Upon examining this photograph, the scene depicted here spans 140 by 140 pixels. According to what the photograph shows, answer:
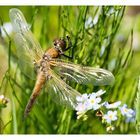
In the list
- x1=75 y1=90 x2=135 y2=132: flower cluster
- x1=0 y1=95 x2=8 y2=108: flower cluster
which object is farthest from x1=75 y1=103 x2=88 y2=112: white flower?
x1=0 y1=95 x2=8 y2=108: flower cluster

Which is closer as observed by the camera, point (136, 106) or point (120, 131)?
point (136, 106)

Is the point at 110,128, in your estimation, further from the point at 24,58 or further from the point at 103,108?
the point at 24,58

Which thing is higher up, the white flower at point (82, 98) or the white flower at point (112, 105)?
the white flower at point (82, 98)

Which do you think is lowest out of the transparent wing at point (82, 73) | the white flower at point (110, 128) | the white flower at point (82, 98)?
the white flower at point (110, 128)

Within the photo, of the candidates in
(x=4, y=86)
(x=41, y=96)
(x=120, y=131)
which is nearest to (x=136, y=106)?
(x=120, y=131)

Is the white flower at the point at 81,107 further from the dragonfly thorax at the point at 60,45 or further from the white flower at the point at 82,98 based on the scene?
the dragonfly thorax at the point at 60,45

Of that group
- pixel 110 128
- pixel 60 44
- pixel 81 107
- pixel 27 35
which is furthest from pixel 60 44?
pixel 110 128

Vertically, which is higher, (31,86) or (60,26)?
(60,26)

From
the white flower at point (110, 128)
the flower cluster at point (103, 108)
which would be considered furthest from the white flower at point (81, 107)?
the white flower at point (110, 128)

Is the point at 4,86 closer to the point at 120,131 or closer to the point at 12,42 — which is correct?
the point at 12,42
